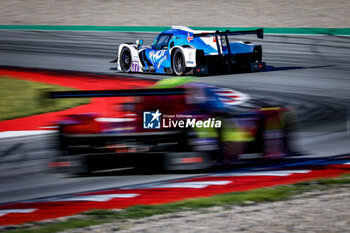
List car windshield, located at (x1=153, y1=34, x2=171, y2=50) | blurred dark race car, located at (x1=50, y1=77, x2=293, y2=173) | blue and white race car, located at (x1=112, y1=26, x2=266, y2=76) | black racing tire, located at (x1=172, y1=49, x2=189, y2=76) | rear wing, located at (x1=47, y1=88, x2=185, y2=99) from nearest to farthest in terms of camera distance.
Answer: rear wing, located at (x1=47, y1=88, x2=185, y2=99) < blurred dark race car, located at (x1=50, y1=77, x2=293, y2=173) < blue and white race car, located at (x1=112, y1=26, x2=266, y2=76) < black racing tire, located at (x1=172, y1=49, x2=189, y2=76) < car windshield, located at (x1=153, y1=34, x2=171, y2=50)

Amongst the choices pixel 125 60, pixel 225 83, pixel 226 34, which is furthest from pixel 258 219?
→ pixel 125 60

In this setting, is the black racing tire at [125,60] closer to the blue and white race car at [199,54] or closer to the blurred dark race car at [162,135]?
the blue and white race car at [199,54]

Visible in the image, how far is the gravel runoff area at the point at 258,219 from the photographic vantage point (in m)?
4.96

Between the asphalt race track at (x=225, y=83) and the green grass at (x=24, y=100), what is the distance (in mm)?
2759

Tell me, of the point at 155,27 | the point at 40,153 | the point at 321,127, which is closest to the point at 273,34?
the point at 155,27

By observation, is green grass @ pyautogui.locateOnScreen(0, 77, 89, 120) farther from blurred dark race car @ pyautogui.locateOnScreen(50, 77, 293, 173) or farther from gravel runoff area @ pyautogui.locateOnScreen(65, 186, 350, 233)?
gravel runoff area @ pyautogui.locateOnScreen(65, 186, 350, 233)

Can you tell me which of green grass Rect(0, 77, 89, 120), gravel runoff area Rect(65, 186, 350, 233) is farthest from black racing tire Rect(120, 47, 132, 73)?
gravel runoff area Rect(65, 186, 350, 233)

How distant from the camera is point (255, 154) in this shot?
24.4 feet

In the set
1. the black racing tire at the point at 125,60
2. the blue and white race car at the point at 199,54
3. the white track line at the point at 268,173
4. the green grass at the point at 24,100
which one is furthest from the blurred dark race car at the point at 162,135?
the black racing tire at the point at 125,60

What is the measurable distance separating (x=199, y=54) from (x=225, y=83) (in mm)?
1106

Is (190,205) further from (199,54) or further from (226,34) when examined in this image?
(199,54)

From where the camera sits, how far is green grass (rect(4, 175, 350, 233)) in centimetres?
535

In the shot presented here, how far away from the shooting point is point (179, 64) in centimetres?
1664

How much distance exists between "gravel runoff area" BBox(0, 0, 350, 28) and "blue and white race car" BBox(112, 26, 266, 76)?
1261cm
